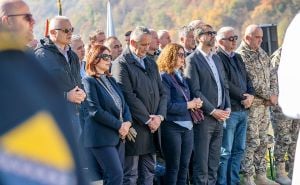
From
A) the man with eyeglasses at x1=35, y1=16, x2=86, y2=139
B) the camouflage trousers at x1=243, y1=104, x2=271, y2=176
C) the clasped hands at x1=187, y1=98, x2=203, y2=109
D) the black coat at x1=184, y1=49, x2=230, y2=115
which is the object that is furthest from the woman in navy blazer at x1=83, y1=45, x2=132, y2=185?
the camouflage trousers at x1=243, y1=104, x2=271, y2=176

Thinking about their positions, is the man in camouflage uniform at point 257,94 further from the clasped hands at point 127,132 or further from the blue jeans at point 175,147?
the clasped hands at point 127,132

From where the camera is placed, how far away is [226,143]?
7.24 m

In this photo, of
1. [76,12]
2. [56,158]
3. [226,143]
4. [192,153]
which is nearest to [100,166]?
[192,153]

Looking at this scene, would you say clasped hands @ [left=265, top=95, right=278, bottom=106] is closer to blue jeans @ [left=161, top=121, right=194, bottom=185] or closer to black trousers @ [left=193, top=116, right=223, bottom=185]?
black trousers @ [left=193, top=116, right=223, bottom=185]

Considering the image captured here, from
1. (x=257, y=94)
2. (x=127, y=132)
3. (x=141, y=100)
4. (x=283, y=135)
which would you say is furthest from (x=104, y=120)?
(x=283, y=135)

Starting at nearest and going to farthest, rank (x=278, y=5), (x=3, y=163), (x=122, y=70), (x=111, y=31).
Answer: (x=3, y=163)
(x=122, y=70)
(x=111, y=31)
(x=278, y=5)

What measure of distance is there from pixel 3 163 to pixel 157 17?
103 ft

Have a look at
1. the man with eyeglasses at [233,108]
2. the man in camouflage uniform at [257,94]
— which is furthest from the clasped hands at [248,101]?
the man in camouflage uniform at [257,94]

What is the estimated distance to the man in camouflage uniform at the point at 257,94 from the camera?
747 cm

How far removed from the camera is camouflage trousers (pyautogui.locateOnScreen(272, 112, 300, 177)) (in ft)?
26.6

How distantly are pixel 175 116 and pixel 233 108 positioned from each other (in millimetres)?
1056

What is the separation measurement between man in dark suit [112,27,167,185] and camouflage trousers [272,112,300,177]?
2.46m

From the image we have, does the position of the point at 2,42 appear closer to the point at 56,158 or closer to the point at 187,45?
the point at 56,158

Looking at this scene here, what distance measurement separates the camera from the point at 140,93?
6.05 metres
